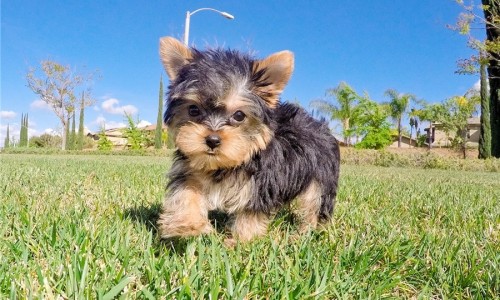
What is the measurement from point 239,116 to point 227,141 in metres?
0.31

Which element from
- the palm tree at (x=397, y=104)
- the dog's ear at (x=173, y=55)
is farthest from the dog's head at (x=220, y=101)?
the palm tree at (x=397, y=104)

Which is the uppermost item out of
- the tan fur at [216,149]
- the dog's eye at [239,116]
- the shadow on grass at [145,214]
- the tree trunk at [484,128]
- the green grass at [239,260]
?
the tree trunk at [484,128]

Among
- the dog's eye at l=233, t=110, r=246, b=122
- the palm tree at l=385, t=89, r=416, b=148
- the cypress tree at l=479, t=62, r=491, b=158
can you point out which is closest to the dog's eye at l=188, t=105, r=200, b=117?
the dog's eye at l=233, t=110, r=246, b=122

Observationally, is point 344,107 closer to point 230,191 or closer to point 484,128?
point 484,128

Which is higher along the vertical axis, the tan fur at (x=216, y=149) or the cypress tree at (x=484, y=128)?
the cypress tree at (x=484, y=128)

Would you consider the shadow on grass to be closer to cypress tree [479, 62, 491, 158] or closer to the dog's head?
the dog's head

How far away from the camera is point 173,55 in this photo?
3334 millimetres

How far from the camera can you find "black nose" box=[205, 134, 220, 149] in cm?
282

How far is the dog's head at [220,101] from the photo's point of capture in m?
2.90

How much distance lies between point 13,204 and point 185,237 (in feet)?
6.56

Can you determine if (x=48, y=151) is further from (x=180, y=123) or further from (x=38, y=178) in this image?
(x=180, y=123)

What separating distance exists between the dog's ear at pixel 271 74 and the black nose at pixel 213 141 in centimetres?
60

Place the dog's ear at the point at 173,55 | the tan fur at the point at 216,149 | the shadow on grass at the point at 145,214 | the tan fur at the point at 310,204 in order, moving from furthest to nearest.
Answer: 1. the tan fur at the point at 310,204
2. the shadow on grass at the point at 145,214
3. the dog's ear at the point at 173,55
4. the tan fur at the point at 216,149

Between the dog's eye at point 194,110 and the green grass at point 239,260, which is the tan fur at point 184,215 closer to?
the green grass at point 239,260
